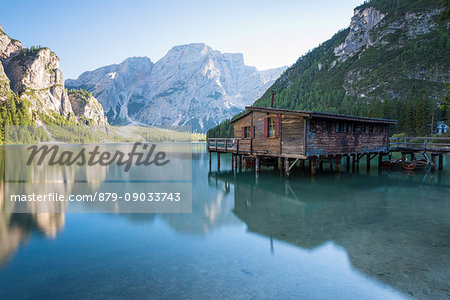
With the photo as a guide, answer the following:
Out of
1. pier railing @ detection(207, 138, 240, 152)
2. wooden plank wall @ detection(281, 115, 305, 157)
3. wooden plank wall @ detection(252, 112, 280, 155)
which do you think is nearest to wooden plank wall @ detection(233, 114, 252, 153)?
pier railing @ detection(207, 138, 240, 152)

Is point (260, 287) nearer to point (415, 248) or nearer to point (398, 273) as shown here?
point (398, 273)

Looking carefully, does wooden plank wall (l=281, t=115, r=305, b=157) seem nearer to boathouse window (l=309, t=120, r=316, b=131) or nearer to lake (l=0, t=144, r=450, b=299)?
boathouse window (l=309, t=120, r=316, b=131)

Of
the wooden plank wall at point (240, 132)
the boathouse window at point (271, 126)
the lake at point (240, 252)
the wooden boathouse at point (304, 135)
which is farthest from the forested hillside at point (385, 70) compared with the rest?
the lake at point (240, 252)

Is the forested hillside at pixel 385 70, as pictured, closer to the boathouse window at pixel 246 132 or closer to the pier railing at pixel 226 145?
the pier railing at pixel 226 145

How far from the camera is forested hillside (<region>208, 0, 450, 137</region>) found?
76000 millimetres

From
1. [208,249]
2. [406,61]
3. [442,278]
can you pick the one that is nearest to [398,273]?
[442,278]

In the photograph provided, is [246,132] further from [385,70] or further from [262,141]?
[385,70]

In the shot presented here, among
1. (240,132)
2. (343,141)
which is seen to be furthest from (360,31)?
(343,141)

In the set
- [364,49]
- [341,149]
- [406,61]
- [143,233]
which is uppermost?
[364,49]

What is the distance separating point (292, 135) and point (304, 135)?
1.47 metres

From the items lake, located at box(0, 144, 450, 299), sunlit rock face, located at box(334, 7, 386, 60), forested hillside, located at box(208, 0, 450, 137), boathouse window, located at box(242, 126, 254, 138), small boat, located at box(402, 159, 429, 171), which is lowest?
lake, located at box(0, 144, 450, 299)

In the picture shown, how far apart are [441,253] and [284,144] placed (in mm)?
15992

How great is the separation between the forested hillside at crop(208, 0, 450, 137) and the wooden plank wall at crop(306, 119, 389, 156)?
1823 inches

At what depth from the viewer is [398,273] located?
693cm
